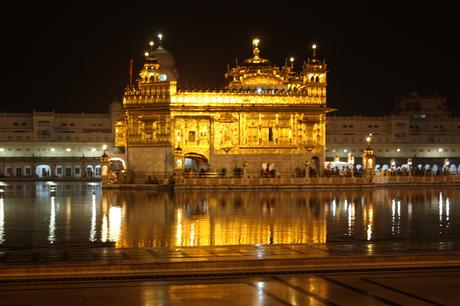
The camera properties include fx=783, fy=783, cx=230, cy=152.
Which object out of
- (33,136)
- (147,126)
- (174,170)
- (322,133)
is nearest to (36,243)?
(174,170)

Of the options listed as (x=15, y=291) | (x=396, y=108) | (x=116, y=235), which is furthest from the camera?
(x=396, y=108)

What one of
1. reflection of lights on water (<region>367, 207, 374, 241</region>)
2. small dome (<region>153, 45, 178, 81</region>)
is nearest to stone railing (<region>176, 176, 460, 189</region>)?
reflection of lights on water (<region>367, 207, 374, 241</region>)

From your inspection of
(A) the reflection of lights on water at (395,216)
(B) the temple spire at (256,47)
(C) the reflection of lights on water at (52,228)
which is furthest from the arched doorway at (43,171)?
(C) the reflection of lights on water at (52,228)

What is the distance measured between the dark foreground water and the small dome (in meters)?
45.0

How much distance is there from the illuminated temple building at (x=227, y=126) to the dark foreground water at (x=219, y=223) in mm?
23228

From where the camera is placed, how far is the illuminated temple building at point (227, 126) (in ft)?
195

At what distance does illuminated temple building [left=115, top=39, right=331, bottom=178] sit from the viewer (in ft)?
195

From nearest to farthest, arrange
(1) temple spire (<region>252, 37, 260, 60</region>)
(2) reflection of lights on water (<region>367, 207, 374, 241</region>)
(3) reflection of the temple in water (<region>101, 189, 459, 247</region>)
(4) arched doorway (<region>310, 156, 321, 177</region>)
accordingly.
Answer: (3) reflection of the temple in water (<region>101, 189, 459, 247</region>) < (2) reflection of lights on water (<region>367, 207, 374, 241</region>) < (4) arched doorway (<region>310, 156, 321, 177</region>) < (1) temple spire (<region>252, 37, 260, 60</region>)

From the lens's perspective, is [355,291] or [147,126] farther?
[147,126]

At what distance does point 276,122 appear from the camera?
201 feet

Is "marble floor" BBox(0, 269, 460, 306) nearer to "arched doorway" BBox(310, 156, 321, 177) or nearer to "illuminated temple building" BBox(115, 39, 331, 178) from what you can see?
"illuminated temple building" BBox(115, 39, 331, 178)

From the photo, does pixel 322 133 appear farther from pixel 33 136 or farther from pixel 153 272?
pixel 33 136

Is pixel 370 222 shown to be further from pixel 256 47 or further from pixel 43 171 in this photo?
pixel 43 171

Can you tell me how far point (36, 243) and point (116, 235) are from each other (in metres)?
2.69
